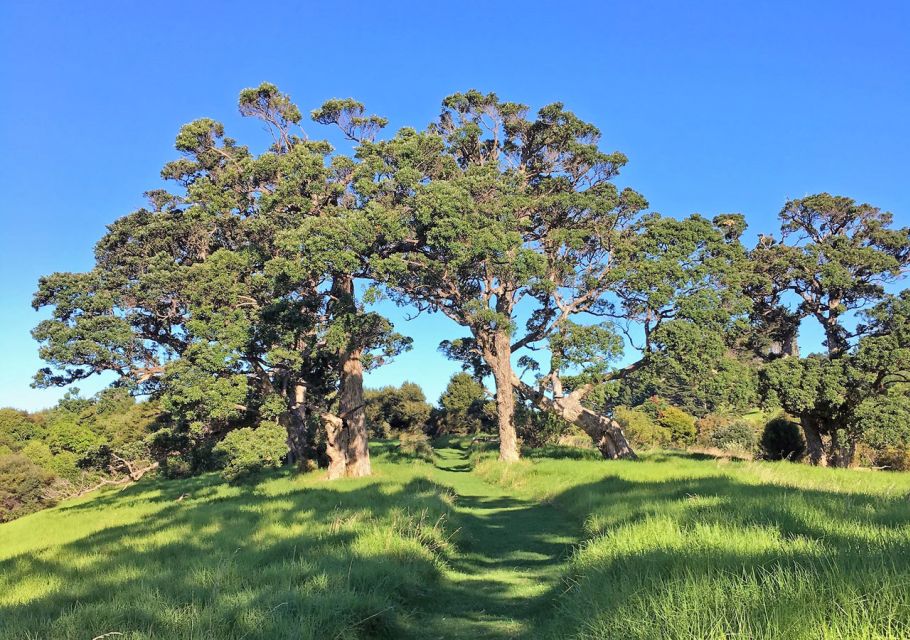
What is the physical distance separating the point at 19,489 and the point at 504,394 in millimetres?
28582

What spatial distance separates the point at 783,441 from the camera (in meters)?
27.8

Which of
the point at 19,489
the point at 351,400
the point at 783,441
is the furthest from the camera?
the point at 19,489

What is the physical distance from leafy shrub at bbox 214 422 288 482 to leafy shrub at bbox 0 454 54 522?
60.9 ft

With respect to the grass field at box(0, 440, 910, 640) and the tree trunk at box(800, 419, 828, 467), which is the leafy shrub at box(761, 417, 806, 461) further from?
the grass field at box(0, 440, 910, 640)

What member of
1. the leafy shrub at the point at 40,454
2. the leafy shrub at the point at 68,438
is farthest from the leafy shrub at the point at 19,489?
the leafy shrub at the point at 68,438

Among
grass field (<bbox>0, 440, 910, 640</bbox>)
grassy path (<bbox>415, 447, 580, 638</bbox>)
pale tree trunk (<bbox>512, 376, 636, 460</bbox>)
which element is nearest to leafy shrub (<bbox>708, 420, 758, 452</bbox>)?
pale tree trunk (<bbox>512, 376, 636, 460</bbox>)

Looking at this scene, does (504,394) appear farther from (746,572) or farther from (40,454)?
(40,454)

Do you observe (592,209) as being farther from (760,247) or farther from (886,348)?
(886,348)

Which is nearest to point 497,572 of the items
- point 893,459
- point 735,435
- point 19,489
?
point 893,459

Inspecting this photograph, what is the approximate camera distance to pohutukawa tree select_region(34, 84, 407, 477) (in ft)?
62.1

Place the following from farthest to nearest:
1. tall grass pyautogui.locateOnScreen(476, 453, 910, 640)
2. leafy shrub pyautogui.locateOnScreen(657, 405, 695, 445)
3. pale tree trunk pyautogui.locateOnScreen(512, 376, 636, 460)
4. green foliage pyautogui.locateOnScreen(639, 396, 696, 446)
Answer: leafy shrub pyautogui.locateOnScreen(657, 405, 695, 445) < green foliage pyautogui.locateOnScreen(639, 396, 696, 446) < pale tree trunk pyautogui.locateOnScreen(512, 376, 636, 460) < tall grass pyautogui.locateOnScreen(476, 453, 910, 640)

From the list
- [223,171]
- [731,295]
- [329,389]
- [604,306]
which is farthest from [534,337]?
[223,171]

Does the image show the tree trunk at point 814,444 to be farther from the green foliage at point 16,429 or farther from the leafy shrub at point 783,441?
the green foliage at point 16,429

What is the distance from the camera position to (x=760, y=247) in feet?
94.9
